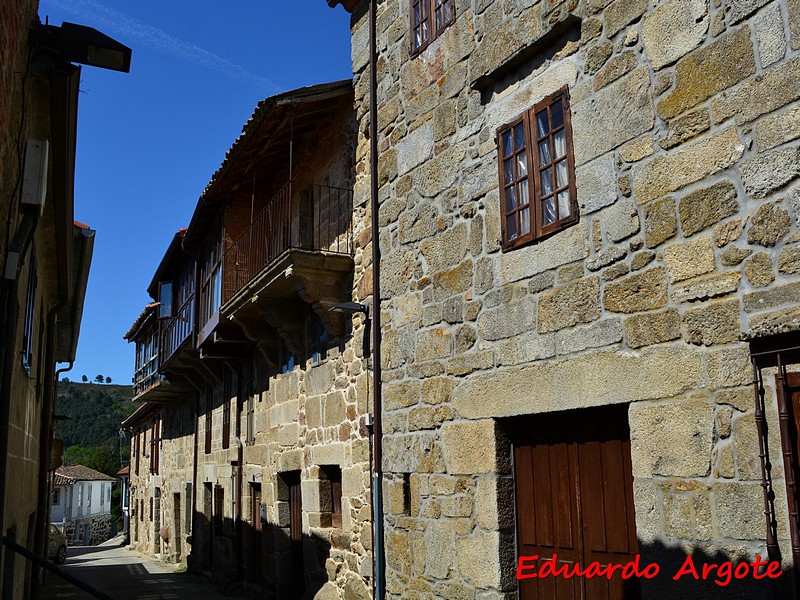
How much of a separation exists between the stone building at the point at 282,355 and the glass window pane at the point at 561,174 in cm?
301

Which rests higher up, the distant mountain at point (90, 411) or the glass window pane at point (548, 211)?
the distant mountain at point (90, 411)

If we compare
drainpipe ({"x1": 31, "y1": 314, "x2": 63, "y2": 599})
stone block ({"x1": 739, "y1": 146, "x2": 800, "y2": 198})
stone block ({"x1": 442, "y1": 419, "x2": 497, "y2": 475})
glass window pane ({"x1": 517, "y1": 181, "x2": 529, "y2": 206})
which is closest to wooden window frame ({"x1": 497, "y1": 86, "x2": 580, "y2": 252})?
glass window pane ({"x1": 517, "y1": 181, "x2": 529, "y2": 206})

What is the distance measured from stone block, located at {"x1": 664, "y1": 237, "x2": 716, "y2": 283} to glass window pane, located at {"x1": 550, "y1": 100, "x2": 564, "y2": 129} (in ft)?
4.27

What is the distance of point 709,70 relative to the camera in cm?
411

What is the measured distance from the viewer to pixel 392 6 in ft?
23.6

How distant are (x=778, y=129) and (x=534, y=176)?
5.75 feet

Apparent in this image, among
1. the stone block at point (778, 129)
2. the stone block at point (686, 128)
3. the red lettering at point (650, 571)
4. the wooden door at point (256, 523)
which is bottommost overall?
the wooden door at point (256, 523)

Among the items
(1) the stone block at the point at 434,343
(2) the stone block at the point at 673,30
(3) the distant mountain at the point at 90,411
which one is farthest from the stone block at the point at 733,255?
(3) the distant mountain at the point at 90,411

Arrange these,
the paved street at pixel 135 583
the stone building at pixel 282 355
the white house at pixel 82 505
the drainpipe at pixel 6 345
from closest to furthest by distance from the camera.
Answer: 1. the drainpipe at pixel 6 345
2. the stone building at pixel 282 355
3. the paved street at pixel 135 583
4. the white house at pixel 82 505

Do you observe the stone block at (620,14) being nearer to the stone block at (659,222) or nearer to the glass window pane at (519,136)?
the glass window pane at (519,136)

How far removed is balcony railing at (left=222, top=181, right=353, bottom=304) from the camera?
8.97 m

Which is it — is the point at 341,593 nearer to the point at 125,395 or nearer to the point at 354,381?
the point at 354,381

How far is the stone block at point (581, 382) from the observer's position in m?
4.16

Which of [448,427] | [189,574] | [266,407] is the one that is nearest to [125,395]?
[189,574]
